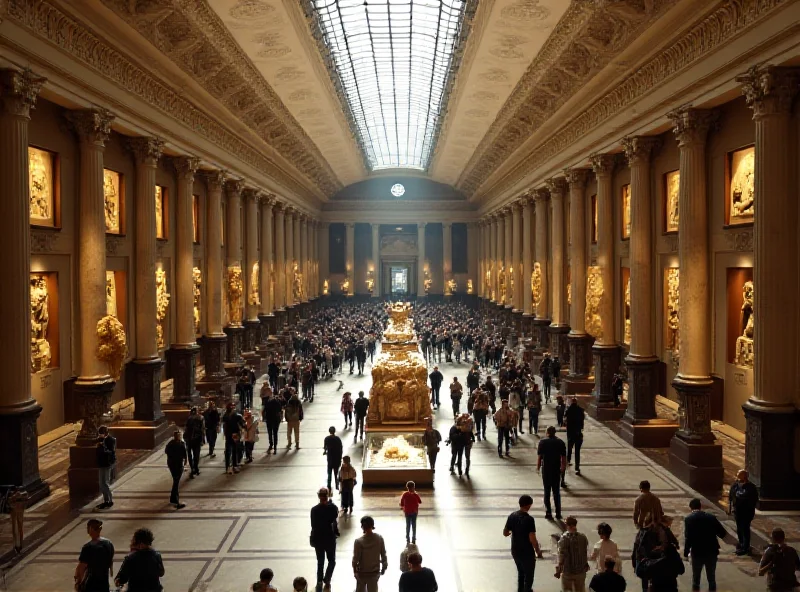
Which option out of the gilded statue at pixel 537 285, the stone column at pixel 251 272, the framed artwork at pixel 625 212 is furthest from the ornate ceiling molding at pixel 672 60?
the stone column at pixel 251 272

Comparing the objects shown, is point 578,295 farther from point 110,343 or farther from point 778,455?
point 110,343

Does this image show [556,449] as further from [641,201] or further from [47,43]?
[47,43]

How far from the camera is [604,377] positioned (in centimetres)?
1633

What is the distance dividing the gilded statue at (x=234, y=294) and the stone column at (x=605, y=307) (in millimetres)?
10993

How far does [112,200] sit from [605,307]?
11.6 metres

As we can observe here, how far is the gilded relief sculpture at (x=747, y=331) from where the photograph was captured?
11.6 m

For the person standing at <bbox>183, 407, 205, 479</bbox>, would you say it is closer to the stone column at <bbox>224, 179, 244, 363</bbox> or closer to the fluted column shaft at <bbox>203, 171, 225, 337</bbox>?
the fluted column shaft at <bbox>203, 171, 225, 337</bbox>

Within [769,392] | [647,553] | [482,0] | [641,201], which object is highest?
[482,0]

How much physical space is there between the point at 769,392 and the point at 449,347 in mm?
17029

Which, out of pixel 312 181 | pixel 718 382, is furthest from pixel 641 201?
pixel 312 181

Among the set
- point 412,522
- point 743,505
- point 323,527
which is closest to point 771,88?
point 743,505

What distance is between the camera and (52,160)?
39.7 feet

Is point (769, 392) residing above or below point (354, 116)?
below

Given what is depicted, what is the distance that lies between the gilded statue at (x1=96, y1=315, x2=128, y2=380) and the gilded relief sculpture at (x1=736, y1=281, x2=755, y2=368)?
11009 mm
